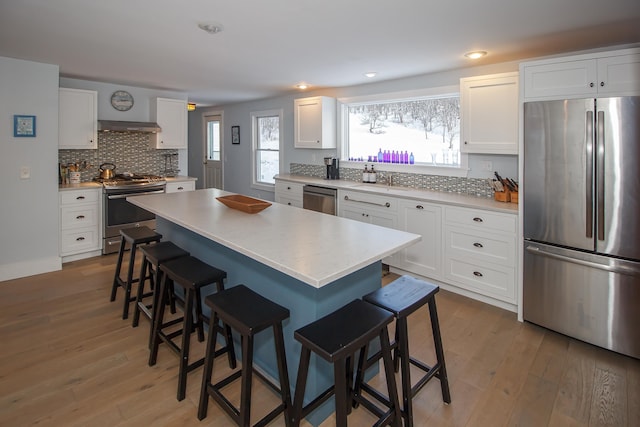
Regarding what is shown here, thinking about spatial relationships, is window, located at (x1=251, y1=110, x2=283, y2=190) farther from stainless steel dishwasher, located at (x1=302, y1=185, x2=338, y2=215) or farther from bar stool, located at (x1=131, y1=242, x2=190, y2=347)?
bar stool, located at (x1=131, y1=242, x2=190, y2=347)

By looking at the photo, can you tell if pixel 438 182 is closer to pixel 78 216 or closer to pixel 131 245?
pixel 131 245

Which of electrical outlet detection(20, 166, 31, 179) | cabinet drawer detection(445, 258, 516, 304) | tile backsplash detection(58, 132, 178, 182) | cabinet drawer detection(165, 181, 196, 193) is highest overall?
tile backsplash detection(58, 132, 178, 182)

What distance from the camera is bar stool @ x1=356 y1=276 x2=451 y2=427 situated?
1.79 metres

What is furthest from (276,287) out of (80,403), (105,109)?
(105,109)

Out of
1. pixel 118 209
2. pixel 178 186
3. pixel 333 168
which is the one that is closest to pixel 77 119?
pixel 118 209

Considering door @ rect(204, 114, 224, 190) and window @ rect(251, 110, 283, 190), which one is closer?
window @ rect(251, 110, 283, 190)

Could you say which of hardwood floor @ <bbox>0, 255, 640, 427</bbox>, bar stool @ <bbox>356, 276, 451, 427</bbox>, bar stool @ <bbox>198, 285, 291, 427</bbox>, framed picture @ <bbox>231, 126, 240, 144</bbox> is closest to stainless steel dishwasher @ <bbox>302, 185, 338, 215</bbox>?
hardwood floor @ <bbox>0, 255, 640, 427</bbox>

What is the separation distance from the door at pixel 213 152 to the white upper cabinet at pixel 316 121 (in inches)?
114

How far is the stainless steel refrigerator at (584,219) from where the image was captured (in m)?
2.39

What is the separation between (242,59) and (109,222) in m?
2.67

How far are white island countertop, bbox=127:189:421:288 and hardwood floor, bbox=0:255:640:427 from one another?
2.94 feet

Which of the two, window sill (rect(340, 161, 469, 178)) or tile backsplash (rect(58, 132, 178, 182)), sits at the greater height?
tile backsplash (rect(58, 132, 178, 182))

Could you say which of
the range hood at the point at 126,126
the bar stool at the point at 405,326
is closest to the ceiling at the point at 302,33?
the range hood at the point at 126,126

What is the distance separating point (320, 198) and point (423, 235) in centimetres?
152
